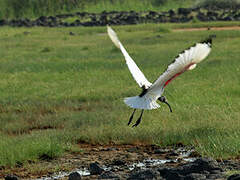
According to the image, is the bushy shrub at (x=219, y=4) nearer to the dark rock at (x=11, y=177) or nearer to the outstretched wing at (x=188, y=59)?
the dark rock at (x=11, y=177)

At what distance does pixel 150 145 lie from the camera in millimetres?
8859

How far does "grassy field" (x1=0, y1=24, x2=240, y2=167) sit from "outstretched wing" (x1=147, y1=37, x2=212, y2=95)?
5.94 ft

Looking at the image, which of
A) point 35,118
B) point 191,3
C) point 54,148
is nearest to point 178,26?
point 191,3

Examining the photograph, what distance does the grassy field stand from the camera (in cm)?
862

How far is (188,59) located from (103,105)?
6226 millimetres

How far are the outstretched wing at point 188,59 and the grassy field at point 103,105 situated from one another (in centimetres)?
181

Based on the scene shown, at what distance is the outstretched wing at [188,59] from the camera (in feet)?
18.0

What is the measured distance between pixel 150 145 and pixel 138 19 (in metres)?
39.2

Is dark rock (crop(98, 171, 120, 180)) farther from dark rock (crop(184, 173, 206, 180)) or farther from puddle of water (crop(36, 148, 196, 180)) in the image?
dark rock (crop(184, 173, 206, 180))

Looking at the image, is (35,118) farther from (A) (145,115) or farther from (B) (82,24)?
(B) (82,24)

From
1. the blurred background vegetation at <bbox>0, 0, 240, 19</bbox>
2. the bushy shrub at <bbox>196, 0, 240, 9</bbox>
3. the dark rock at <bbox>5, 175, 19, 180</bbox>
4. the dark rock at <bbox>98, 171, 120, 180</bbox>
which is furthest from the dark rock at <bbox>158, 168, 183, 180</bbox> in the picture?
the blurred background vegetation at <bbox>0, 0, 240, 19</bbox>

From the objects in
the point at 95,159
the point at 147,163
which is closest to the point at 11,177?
the point at 95,159

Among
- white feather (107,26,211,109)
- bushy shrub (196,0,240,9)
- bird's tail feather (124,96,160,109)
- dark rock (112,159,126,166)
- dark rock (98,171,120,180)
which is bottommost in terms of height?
dark rock (112,159,126,166)

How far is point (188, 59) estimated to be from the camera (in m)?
5.74
